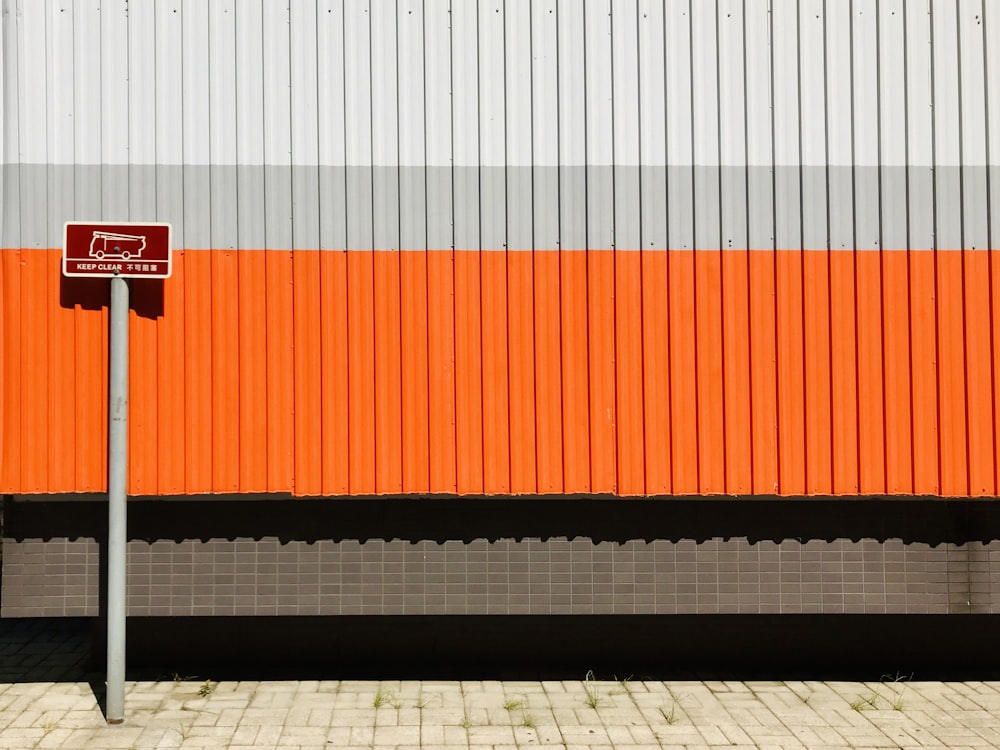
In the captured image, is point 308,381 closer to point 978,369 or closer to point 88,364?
point 88,364

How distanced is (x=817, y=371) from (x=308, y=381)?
12.9 feet

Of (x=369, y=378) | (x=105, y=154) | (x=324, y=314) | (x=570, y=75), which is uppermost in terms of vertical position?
(x=570, y=75)

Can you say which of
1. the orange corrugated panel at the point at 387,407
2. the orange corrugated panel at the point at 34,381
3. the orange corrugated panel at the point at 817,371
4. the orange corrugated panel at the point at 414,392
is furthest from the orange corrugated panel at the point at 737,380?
the orange corrugated panel at the point at 34,381

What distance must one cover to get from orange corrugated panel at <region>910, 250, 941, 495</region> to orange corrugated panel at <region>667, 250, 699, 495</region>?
1695 mm

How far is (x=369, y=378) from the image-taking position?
6164 millimetres

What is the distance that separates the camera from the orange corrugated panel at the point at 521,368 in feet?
20.3

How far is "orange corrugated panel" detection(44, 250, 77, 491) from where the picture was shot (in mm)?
6078

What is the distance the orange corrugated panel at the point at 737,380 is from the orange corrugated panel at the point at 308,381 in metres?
3.15

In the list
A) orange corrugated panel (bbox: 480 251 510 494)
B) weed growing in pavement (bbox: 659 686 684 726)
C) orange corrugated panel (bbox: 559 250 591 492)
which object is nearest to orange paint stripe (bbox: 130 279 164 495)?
orange corrugated panel (bbox: 480 251 510 494)

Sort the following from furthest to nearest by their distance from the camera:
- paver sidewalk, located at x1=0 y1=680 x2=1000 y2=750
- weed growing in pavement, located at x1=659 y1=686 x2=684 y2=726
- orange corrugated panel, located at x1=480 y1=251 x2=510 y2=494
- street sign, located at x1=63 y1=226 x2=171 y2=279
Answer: orange corrugated panel, located at x1=480 y1=251 x2=510 y2=494, weed growing in pavement, located at x1=659 y1=686 x2=684 y2=726, street sign, located at x1=63 y1=226 x2=171 y2=279, paver sidewalk, located at x1=0 y1=680 x2=1000 y2=750

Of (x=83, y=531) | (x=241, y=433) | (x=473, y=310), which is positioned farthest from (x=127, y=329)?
(x=473, y=310)

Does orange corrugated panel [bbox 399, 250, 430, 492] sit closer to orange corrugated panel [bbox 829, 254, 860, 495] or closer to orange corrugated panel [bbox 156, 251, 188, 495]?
orange corrugated panel [bbox 156, 251, 188, 495]

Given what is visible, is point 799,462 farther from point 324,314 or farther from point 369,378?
point 324,314

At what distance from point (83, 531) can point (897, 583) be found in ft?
21.2
